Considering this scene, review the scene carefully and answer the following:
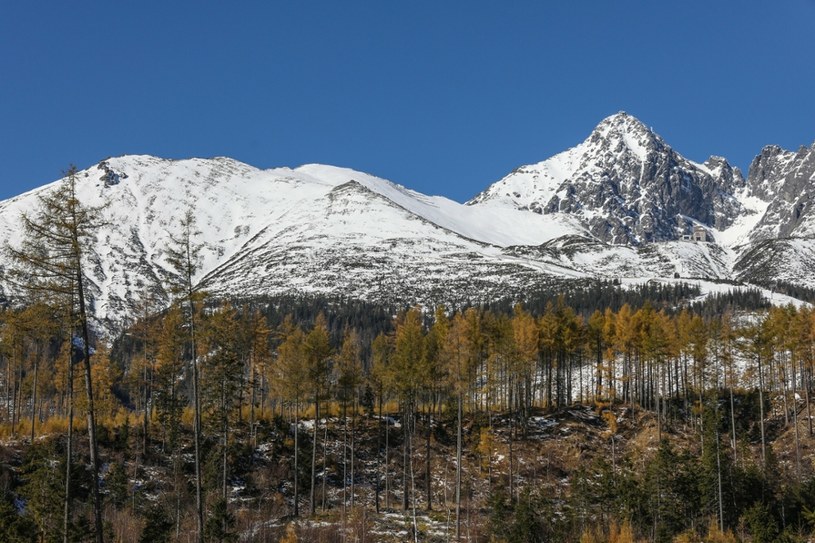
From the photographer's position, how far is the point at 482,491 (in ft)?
176

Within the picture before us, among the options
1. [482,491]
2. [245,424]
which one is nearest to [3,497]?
[245,424]

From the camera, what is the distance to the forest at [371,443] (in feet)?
102

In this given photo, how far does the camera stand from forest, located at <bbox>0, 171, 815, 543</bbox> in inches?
1224

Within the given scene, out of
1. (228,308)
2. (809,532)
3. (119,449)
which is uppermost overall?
(228,308)

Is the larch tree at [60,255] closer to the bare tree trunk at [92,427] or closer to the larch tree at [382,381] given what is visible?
the bare tree trunk at [92,427]

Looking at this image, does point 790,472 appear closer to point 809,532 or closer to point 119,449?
point 809,532

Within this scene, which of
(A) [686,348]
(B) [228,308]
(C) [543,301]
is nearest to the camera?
(B) [228,308]

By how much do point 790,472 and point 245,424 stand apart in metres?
45.0

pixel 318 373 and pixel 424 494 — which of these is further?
pixel 424 494

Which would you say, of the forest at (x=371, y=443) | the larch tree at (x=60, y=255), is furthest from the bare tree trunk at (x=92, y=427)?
the forest at (x=371, y=443)

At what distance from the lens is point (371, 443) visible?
63.7 m

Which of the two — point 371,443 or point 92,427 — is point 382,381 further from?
point 92,427

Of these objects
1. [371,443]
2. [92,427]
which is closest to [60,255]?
[92,427]

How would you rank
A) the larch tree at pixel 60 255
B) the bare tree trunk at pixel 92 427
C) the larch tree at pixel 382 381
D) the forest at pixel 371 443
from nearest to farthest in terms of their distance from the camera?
the bare tree trunk at pixel 92 427
the larch tree at pixel 60 255
the forest at pixel 371 443
the larch tree at pixel 382 381
